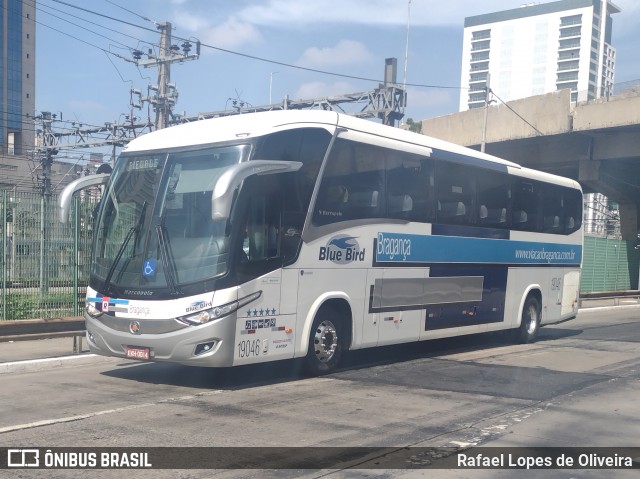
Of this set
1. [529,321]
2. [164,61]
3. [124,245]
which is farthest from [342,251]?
[164,61]

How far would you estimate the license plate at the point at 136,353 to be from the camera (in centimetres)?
950

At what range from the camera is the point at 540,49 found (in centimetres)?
13938

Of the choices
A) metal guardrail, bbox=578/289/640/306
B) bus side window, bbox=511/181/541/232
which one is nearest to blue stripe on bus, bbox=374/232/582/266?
bus side window, bbox=511/181/541/232

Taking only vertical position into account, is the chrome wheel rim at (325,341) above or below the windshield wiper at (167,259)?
below

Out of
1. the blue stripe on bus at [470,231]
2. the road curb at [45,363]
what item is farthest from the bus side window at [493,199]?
the road curb at [45,363]

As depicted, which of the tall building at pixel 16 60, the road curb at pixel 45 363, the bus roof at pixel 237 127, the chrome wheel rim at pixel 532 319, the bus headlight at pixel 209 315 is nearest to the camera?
the bus headlight at pixel 209 315

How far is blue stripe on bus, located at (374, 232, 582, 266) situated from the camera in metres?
12.0

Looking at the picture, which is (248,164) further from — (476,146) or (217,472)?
(476,146)

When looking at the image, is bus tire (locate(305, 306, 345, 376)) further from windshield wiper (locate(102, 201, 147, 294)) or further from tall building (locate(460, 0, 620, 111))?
tall building (locate(460, 0, 620, 111))

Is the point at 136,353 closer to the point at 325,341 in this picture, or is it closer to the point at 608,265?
the point at 325,341

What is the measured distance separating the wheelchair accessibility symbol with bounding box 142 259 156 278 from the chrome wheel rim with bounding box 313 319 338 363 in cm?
261

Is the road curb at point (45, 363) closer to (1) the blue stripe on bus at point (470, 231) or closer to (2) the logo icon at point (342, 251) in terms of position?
(2) the logo icon at point (342, 251)

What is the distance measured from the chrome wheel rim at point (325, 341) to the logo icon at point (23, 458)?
4954 millimetres

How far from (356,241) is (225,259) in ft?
8.87
